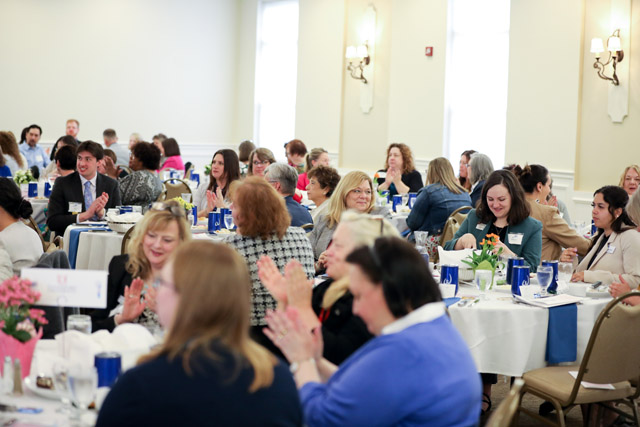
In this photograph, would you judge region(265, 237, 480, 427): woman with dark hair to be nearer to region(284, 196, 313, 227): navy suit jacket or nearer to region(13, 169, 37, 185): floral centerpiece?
region(284, 196, 313, 227): navy suit jacket

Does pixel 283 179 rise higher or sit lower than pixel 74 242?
higher

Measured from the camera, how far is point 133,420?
1.60 meters

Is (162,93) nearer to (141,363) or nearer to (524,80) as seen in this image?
(524,80)

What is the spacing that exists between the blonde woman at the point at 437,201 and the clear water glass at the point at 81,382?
5.14 meters

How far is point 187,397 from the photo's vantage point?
5.20ft

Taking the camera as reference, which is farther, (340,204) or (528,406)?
(340,204)

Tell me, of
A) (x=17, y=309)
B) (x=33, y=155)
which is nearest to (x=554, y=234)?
(x=17, y=309)

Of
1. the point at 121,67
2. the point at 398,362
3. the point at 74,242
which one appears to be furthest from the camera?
the point at 121,67

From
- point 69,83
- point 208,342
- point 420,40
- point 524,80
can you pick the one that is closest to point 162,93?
point 69,83

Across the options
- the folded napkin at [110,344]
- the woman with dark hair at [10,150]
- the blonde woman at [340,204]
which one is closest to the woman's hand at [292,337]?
the folded napkin at [110,344]

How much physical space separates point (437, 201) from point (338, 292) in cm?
422

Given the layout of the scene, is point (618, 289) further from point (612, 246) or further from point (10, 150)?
point (10, 150)

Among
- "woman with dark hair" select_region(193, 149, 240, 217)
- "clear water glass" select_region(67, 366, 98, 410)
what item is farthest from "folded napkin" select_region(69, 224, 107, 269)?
"clear water glass" select_region(67, 366, 98, 410)

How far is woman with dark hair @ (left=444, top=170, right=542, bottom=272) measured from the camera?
4.89 meters
